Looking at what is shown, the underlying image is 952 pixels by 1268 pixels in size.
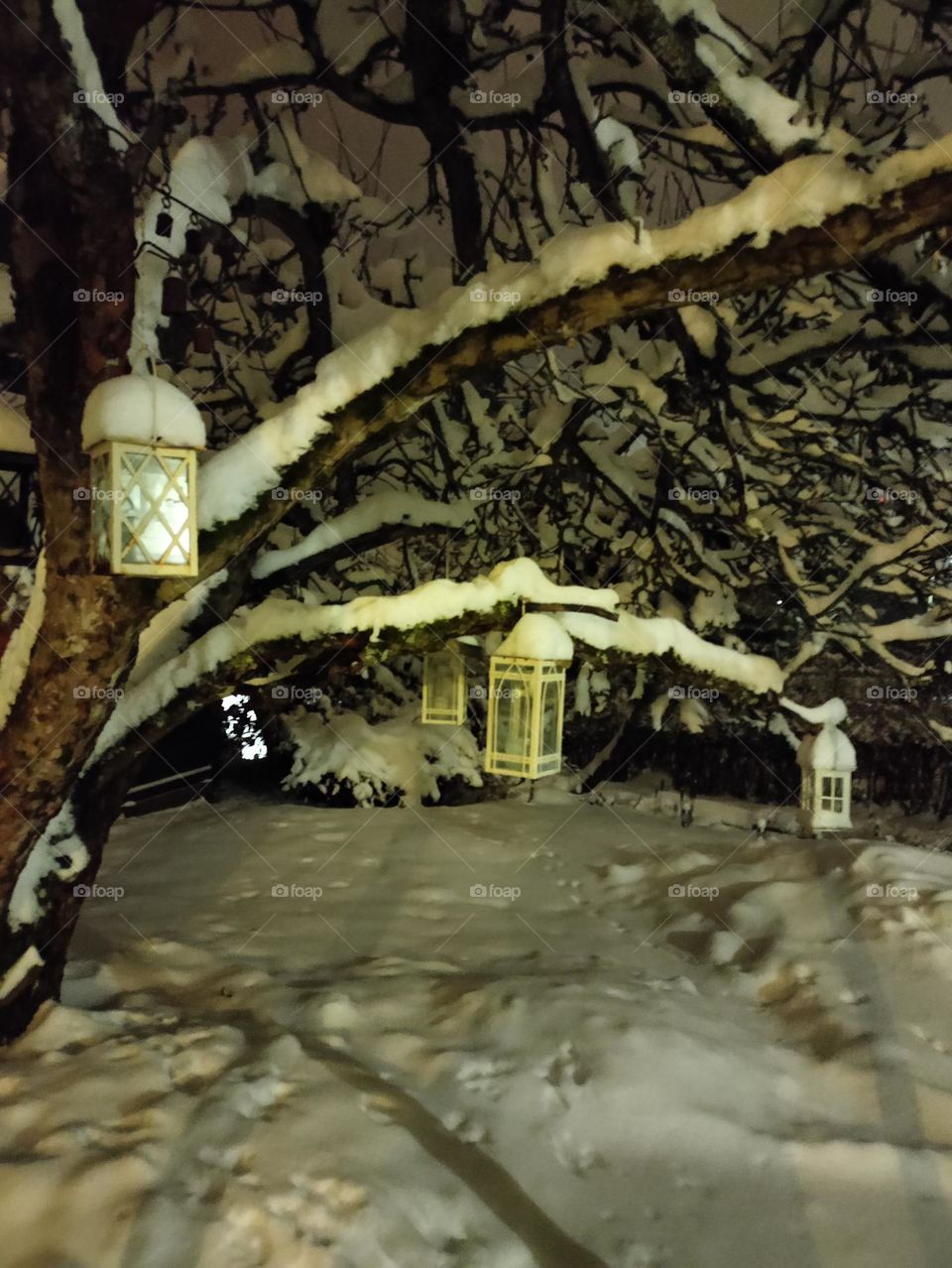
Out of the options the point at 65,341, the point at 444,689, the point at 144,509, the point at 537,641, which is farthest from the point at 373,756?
the point at 144,509

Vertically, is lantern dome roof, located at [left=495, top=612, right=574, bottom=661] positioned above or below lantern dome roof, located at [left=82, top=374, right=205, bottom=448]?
below

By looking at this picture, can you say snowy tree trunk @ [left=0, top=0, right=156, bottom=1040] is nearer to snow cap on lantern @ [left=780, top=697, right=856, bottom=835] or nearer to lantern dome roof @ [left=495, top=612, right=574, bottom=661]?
lantern dome roof @ [left=495, top=612, right=574, bottom=661]

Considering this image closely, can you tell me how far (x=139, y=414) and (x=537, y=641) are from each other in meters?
2.17

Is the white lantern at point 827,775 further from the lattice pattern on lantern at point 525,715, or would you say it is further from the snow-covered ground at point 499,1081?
the lattice pattern on lantern at point 525,715

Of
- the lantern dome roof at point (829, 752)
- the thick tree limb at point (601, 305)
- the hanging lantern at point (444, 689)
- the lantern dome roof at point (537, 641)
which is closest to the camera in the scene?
the thick tree limb at point (601, 305)

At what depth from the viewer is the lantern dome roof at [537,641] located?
4.13 metres

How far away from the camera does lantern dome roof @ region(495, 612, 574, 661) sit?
4133 millimetres

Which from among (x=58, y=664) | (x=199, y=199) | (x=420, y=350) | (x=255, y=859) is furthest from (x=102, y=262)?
(x=255, y=859)

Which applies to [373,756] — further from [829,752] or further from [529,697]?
[529,697]

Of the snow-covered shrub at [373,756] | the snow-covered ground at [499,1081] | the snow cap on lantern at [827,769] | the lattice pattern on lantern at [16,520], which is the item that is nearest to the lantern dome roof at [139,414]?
the lattice pattern on lantern at [16,520]

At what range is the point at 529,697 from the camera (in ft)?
14.4

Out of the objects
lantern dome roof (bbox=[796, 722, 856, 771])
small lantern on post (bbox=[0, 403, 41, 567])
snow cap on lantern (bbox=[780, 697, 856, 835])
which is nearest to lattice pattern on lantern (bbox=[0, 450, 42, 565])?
small lantern on post (bbox=[0, 403, 41, 567])

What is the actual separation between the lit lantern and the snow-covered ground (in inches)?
55.8

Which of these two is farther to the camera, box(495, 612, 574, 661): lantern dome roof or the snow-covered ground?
box(495, 612, 574, 661): lantern dome roof
